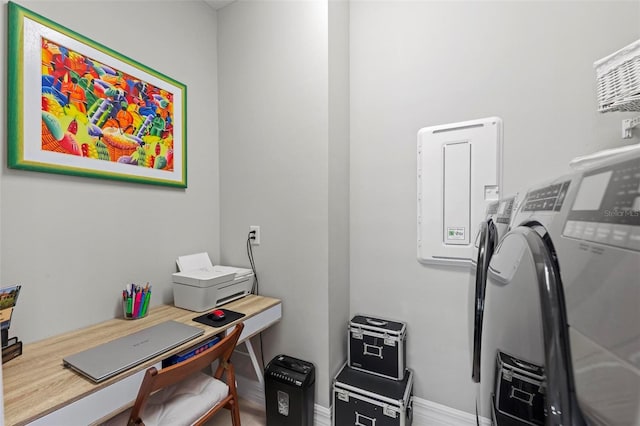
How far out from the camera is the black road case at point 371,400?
1423 millimetres

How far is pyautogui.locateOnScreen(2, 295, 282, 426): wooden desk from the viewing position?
785 mm

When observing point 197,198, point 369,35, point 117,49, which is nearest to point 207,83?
point 117,49

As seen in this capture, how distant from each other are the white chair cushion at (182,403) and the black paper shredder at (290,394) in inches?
15.1

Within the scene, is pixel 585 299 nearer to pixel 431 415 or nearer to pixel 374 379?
pixel 374 379

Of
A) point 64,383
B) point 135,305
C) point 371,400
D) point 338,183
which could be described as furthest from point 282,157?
point 371,400

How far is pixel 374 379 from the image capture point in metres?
1.61

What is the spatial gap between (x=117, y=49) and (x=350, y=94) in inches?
54.9

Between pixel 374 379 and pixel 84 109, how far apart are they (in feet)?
7.03

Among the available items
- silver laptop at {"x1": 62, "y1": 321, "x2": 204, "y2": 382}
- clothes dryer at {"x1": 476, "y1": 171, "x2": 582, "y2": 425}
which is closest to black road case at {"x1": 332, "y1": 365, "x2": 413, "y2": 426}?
silver laptop at {"x1": 62, "y1": 321, "x2": 204, "y2": 382}

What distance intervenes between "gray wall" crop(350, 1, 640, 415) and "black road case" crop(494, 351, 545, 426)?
4.02 ft

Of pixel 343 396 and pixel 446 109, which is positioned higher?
pixel 446 109

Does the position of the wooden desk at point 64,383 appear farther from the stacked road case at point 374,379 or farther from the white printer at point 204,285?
the stacked road case at point 374,379

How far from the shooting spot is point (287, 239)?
1.78 meters

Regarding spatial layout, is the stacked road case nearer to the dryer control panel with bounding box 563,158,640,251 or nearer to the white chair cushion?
the white chair cushion
